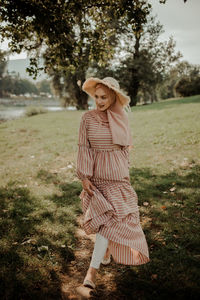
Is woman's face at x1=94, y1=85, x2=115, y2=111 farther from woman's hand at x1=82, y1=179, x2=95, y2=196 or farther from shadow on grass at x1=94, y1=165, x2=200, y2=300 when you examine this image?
shadow on grass at x1=94, y1=165, x2=200, y2=300

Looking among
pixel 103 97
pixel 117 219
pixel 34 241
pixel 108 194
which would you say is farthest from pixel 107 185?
pixel 34 241

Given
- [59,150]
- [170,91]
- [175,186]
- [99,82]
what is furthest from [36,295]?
[170,91]

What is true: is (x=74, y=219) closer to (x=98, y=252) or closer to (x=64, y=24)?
(x=98, y=252)

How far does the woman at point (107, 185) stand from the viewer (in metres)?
2.66

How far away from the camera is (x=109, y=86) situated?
2.80 meters

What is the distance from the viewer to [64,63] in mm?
6488

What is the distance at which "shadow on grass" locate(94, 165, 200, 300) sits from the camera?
2.72m

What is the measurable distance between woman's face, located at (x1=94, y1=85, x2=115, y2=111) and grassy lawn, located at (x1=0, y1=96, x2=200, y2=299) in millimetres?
2233

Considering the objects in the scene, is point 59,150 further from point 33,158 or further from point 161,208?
point 161,208

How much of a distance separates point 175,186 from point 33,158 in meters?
5.45

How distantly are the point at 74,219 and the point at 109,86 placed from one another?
2735 mm

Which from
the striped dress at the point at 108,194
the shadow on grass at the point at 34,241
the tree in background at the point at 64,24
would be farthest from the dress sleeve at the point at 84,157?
the tree in background at the point at 64,24

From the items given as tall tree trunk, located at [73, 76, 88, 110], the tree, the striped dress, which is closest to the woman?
the striped dress

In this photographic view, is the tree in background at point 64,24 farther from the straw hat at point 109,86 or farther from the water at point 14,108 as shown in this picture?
the water at point 14,108
